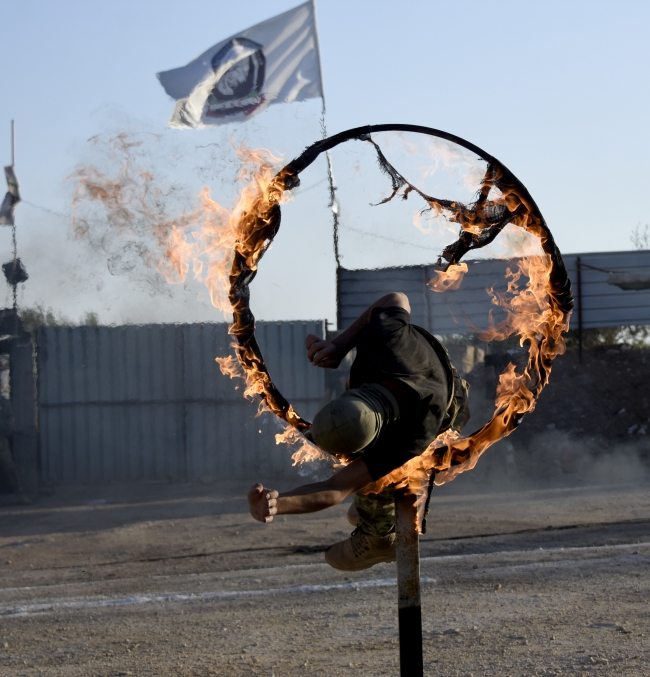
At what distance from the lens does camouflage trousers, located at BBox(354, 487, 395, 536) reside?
517 centimetres

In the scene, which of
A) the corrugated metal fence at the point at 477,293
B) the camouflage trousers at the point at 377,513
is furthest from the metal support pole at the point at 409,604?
the corrugated metal fence at the point at 477,293

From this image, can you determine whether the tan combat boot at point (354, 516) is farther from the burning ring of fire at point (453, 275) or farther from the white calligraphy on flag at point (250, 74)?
the white calligraphy on flag at point (250, 74)

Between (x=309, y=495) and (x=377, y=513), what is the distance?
45.6 inches

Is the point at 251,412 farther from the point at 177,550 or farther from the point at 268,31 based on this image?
the point at 268,31

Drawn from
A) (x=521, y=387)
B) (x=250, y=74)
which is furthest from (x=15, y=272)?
(x=521, y=387)

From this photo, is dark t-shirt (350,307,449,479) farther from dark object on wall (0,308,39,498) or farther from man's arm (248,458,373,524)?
dark object on wall (0,308,39,498)

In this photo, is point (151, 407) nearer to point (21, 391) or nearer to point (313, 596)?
point (21, 391)

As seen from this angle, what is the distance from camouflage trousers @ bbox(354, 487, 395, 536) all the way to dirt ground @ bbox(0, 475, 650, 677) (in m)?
1.16

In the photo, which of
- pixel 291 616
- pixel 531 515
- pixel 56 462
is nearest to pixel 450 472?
pixel 291 616

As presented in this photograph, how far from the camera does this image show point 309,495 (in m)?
4.18

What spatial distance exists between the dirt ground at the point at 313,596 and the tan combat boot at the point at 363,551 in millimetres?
866

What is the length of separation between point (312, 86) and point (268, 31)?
5.05ft

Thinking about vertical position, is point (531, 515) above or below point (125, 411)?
below

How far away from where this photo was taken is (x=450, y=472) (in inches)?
196
